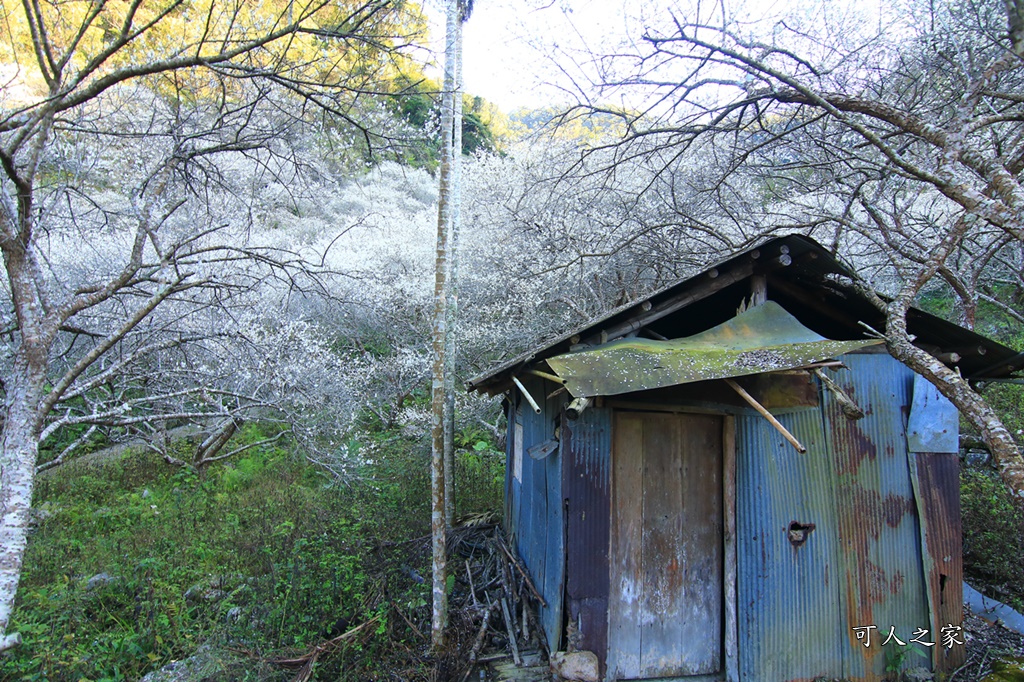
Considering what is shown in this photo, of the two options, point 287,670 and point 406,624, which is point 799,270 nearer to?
point 406,624

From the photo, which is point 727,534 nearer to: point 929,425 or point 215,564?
point 929,425

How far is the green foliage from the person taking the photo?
6105 mm

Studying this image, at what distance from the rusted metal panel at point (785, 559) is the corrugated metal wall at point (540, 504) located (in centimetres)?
159

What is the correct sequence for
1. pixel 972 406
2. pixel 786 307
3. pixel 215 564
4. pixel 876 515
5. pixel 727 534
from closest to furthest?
1. pixel 972 406
2. pixel 727 534
3. pixel 876 515
4. pixel 786 307
5. pixel 215 564

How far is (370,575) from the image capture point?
6.22m

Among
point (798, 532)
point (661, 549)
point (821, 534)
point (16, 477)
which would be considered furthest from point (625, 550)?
point (16, 477)

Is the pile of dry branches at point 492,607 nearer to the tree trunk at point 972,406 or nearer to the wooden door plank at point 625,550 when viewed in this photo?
the wooden door plank at point 625,550

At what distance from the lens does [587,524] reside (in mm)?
4633

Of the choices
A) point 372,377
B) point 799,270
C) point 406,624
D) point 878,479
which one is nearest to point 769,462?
point 878,479

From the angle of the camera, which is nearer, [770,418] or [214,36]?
[770,418]

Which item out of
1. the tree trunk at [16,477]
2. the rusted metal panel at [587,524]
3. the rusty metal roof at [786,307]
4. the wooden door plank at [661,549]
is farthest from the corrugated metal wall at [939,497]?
the tree trunk at [16,477]

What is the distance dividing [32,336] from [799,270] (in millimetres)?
6857

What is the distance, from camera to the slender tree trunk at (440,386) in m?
5.19

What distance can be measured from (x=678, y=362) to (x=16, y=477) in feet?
17.6
